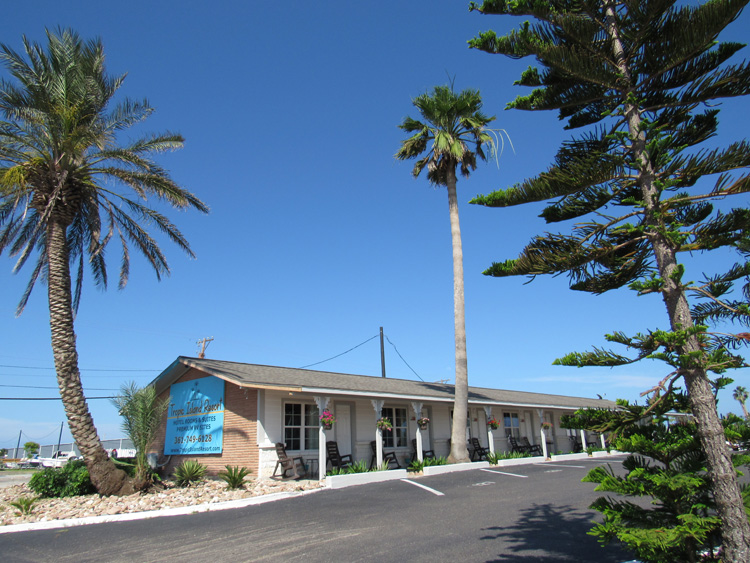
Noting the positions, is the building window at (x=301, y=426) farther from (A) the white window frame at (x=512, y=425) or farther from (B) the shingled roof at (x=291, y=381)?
(A) the white window frame at (x=512, y=425)

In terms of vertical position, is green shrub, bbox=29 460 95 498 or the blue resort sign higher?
the blue resort sign

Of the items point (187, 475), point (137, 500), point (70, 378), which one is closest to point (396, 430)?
point (187, 475)

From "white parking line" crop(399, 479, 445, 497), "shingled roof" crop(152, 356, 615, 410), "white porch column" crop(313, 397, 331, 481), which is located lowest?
"white parking line" crop(399, 479, 445, 497)

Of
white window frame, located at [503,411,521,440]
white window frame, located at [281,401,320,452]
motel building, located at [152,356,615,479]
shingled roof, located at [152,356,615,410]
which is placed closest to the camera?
shingled roof, located at [152,356,615,410]

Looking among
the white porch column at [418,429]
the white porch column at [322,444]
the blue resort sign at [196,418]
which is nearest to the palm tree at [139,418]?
the blue resort sign at [196,418]

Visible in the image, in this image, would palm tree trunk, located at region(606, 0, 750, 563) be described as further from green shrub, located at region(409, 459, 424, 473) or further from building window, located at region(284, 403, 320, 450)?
building window, located at region(284, 403, 320, 450)

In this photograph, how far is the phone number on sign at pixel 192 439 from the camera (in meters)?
16.6

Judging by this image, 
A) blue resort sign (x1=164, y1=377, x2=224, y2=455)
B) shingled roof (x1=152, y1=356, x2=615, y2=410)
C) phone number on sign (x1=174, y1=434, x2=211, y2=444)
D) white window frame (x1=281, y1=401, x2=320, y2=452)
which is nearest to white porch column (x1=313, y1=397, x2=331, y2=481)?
shingled roof (x1=152, y1=356, x2=615, y2=410)

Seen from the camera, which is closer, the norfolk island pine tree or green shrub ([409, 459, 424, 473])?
the norfolk island pine tree

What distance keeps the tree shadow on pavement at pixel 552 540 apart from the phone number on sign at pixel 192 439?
11521 mm

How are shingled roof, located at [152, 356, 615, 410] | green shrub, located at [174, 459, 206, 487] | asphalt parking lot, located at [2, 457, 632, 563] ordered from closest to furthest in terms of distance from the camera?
asphalt parking lot, located at [2, 457, 632, 563] → green shrub, located at [174, 459, 206, 487] → shingled roof, located at [152, 356, 615, 410]

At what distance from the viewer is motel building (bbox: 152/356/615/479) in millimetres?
14898

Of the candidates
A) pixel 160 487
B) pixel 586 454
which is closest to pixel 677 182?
pixel 160 487

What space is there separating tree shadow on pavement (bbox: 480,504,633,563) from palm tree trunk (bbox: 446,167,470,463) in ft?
29.8
